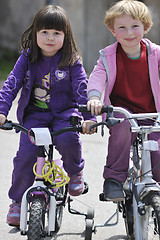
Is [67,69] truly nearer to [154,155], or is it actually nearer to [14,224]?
[154,155]

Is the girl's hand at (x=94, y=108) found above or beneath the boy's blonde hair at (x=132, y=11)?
beneath

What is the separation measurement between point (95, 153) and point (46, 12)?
120 inches

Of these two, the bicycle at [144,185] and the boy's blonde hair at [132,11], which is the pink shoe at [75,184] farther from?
the boy's blonde hair at [132,11]

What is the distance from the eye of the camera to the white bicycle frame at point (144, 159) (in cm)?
275

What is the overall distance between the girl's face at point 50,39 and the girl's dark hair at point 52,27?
0.03 meters

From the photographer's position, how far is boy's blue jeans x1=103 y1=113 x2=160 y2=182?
315 centimetres

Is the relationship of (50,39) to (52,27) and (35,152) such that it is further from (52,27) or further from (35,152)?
(35,152)

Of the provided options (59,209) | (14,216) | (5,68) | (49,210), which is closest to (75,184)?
(59,209)

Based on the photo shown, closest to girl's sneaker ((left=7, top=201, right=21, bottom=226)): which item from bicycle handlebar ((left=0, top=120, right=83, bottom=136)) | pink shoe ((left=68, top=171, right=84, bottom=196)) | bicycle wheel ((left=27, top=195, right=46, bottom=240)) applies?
pink shoe ((left=68, top=171, right=84, bottom=196))

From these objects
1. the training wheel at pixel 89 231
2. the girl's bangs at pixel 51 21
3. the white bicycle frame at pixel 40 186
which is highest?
the girl's bangs at pixel 51 21

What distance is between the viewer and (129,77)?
133 inches

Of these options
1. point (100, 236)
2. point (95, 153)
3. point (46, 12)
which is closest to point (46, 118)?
point (46, 12)

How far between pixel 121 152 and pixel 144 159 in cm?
37

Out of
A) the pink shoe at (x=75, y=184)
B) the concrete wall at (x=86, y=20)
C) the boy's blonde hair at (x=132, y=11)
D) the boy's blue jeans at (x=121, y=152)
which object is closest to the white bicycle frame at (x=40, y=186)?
the boy's blue jeans at (x=121, y=152)
